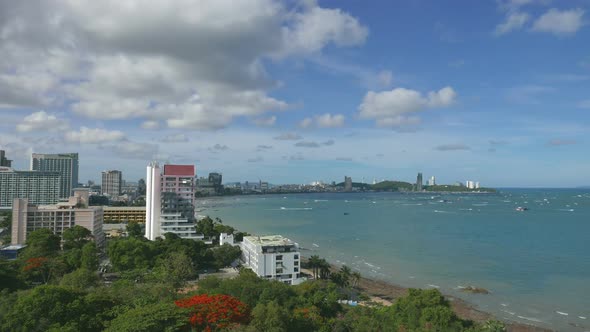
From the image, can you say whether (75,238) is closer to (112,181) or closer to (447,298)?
(447,298)

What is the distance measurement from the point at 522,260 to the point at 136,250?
34.6 meters

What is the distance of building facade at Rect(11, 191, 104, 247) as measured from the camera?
125ft

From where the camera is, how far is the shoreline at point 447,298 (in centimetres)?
2294

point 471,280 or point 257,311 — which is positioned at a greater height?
point 257,311

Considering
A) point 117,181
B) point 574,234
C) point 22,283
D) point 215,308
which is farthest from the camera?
point 117,181

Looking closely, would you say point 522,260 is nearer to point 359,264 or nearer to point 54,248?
point 359,264

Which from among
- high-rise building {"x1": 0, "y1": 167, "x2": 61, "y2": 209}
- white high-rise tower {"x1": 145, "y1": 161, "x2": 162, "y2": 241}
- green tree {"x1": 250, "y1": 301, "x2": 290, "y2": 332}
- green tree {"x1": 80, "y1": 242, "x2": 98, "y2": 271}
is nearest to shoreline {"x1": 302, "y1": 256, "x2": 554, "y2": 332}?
green tree {"x1": 250, "y1": 301, "x2": 290, "y2": 332}

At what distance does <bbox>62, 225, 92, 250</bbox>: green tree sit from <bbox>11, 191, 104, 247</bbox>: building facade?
304 cm

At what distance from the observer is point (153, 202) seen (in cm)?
4306

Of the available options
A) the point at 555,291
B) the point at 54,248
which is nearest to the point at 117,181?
the point at 54,248

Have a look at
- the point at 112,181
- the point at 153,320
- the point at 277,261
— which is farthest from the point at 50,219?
the point at 112,181

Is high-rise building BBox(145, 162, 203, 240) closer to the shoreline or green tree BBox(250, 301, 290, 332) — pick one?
the shoreline

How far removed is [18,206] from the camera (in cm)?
3828

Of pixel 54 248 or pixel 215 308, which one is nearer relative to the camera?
pixel 215 308
